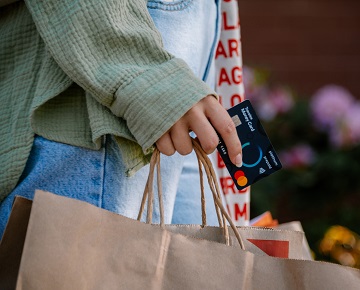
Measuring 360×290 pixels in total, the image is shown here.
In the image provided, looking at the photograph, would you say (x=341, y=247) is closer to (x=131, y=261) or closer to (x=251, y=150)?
(x=251, y=150)

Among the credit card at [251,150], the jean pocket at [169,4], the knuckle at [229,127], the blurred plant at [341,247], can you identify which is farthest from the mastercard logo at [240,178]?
the blurred plant at [341,247]

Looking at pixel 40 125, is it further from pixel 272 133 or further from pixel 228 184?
pixel 272 133

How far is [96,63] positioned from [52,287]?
16.9 inches

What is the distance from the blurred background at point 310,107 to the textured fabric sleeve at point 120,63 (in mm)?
2321

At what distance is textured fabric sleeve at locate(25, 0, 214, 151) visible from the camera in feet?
4.74

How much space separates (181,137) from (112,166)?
15cm

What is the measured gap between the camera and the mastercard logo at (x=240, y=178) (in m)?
1.62

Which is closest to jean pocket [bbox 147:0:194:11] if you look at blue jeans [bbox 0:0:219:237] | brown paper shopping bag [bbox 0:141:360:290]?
blue jeans [bbox 0:0:219:237]

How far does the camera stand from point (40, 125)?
59.6 inches

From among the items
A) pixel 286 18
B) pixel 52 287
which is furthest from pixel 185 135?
pixel 286 18

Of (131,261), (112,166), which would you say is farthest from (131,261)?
(112,166)

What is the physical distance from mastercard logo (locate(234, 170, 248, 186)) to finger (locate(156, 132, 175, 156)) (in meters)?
0.19

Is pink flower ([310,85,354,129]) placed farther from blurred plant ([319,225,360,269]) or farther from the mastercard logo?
the mastercard logo

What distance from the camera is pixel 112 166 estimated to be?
1.52 m
